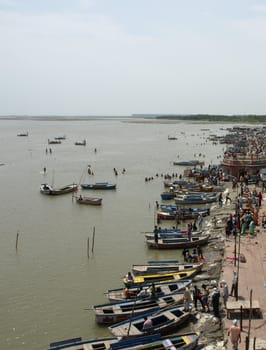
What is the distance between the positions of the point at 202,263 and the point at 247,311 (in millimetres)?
6737

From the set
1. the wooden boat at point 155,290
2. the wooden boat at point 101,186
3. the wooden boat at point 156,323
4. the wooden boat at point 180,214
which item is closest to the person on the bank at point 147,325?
the wooden boat at point 156,323

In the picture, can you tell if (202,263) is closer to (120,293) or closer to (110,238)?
(120,293)

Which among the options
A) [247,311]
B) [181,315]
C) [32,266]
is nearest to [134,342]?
[181,315]

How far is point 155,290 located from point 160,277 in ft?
6.37

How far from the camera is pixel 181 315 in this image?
17.8m

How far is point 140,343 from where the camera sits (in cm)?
1537

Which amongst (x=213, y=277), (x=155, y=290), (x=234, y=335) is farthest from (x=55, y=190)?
(x=234, y=335)

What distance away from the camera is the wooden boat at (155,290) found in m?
19.8

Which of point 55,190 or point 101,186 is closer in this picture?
point 55,190

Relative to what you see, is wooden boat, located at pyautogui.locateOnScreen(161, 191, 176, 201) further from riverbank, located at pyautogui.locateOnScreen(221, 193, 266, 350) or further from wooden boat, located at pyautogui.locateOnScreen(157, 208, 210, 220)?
riverbank, located at pyautogui.locateOnScreen(221, 193, 266, 350)

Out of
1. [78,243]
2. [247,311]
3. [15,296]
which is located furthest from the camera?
[78,243]

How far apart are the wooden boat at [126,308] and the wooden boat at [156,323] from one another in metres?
0.57

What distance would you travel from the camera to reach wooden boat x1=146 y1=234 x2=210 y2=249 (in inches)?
1096

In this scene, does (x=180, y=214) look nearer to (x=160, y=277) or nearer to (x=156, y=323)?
(x=160, y=277)
